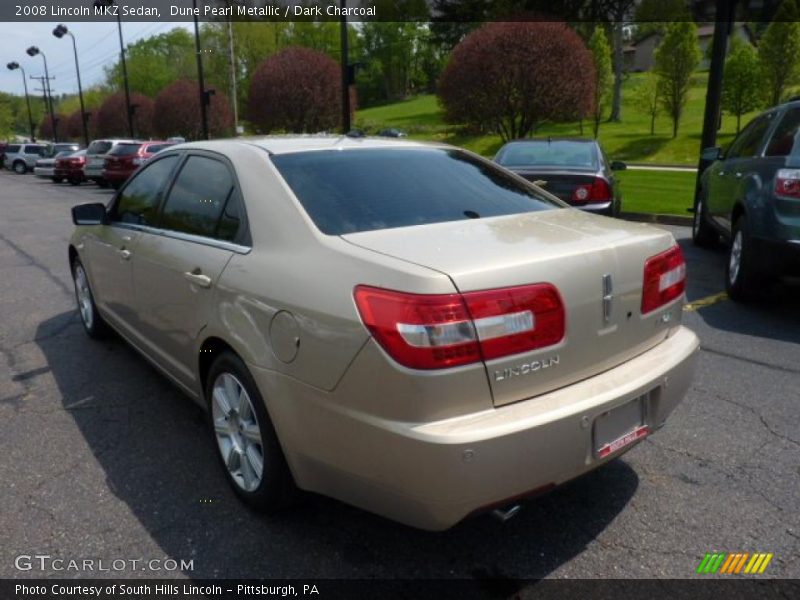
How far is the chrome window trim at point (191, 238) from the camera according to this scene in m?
2.77

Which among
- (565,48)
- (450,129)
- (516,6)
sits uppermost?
(516,6)

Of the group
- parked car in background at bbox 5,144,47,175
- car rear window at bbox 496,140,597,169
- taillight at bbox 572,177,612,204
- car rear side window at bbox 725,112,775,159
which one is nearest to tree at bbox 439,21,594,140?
car rear window at bbox 496,140,597,169

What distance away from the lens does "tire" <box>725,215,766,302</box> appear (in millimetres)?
5406

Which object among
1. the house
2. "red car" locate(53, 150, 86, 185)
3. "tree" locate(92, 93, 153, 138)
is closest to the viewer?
"red car" locate(53, 150, 86, 185)

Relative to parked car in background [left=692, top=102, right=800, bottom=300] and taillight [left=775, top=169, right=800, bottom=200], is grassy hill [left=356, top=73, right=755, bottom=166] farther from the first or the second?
taillight [left=775, top=169, right=800, bottom=200]

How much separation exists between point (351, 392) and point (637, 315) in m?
1.18

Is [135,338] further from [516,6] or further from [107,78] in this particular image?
[107,78]

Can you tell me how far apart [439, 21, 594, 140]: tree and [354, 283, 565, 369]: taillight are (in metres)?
19.9

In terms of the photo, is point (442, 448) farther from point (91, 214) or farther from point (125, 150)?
point (125, 150)

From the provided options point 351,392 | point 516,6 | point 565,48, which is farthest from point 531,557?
point 516,6

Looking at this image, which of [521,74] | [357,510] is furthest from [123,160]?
[357,510]

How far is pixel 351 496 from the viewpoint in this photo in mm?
2268

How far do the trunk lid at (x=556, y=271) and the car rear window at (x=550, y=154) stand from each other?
5577mm

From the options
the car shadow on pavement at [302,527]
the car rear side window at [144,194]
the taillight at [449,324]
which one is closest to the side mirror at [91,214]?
the car rear side window at [144,194]
